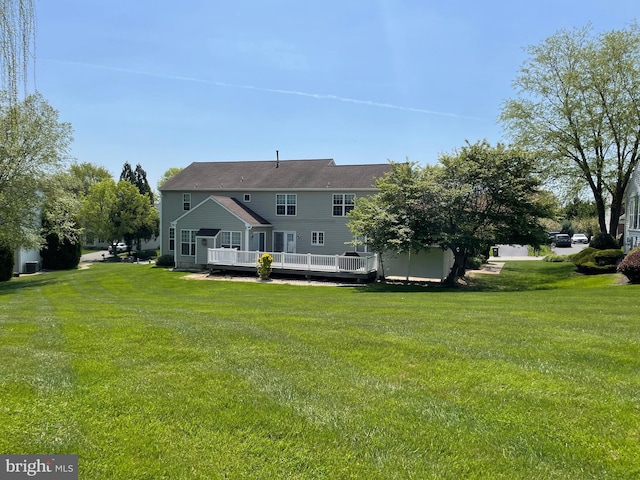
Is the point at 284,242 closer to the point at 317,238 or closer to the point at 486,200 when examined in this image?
the point at 317,238

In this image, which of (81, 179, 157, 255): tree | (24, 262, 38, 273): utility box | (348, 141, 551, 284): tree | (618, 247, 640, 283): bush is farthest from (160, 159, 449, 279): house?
(81, 179, 157, 255): tree

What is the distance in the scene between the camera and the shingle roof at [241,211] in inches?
1018

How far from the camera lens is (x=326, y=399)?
416 centimetres

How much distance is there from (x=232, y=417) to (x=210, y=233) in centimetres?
2292

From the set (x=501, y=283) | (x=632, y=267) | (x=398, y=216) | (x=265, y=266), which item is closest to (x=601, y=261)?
(x=501, y=283)

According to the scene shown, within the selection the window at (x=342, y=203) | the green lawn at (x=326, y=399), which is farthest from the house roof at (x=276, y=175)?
the green lawn at (x=326, y=399)

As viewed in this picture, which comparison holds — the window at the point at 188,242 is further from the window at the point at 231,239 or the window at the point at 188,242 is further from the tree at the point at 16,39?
the tree at the point at 16,39

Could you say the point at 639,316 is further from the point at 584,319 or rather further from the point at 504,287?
the point at 504,287

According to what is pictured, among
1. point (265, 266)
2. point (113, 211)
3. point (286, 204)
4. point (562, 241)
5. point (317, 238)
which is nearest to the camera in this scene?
point (265, 266)

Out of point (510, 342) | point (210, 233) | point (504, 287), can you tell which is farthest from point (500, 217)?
point (210, 233)

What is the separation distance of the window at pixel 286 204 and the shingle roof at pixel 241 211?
1.21m

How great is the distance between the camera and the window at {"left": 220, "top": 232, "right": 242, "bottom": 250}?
25875 mm

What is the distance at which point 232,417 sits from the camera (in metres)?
3.78

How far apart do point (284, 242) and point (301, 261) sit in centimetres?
531
